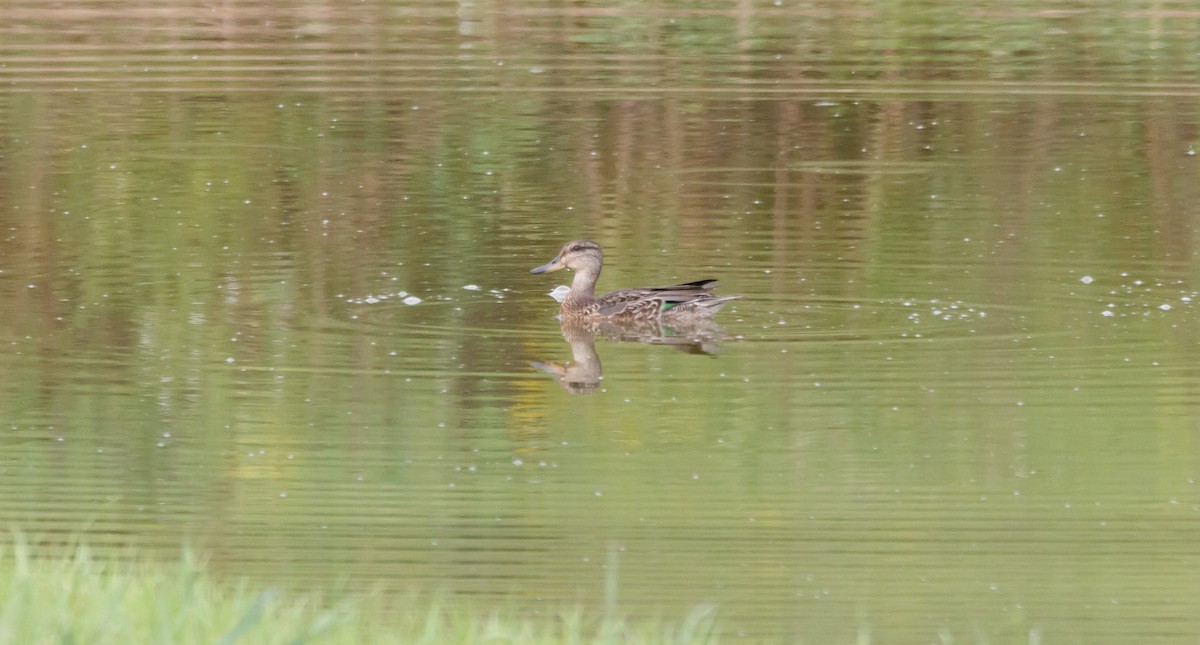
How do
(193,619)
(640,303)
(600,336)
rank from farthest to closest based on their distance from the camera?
(640,303) → (600,336) → (193,619)

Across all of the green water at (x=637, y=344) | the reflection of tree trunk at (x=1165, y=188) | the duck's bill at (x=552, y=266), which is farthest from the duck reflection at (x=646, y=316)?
the reflection of tree trunk at (x=1165, y=188)

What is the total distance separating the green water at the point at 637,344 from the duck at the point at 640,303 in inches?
5.9

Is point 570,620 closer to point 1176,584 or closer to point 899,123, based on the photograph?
point 1176,584

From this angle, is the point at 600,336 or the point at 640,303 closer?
the point at 600,336

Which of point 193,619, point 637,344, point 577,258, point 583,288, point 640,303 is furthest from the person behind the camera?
point 577,258

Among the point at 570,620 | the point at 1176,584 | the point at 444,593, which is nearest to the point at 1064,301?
the point at 1176,584

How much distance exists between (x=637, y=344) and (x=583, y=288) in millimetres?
856

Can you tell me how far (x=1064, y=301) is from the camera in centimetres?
1178

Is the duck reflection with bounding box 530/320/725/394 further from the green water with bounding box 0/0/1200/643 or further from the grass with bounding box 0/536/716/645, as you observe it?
the grass with bounding box 0/536/716/645

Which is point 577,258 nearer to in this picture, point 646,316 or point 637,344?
point 646,316

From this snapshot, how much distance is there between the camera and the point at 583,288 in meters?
12.1

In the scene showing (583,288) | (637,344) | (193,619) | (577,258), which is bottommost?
(637,344)

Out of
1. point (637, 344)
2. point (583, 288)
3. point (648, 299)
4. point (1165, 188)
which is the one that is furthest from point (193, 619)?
point (1165, 188)

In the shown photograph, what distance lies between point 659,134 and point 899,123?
2.14m
